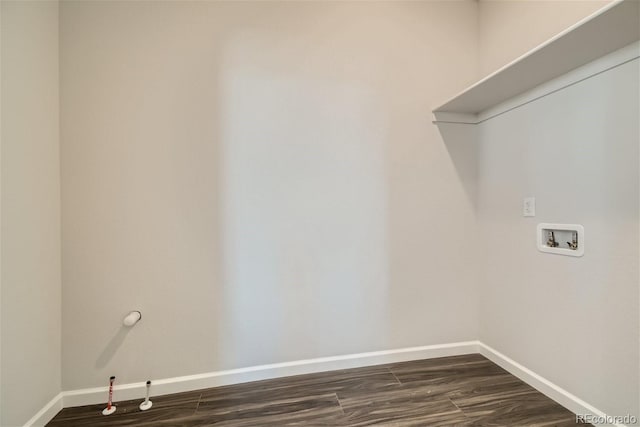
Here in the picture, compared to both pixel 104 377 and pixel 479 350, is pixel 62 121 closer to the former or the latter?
pixel 104 377

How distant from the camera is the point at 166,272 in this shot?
152 cm

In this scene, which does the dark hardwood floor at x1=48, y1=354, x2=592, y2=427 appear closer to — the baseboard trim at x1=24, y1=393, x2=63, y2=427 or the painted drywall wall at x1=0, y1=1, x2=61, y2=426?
the baseboard trim at x1=24, y1=393, x2=63, y2=427

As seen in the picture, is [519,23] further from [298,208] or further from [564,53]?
[298,208]

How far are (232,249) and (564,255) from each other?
181 cm

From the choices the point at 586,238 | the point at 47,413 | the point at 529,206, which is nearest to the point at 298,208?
the point at 529,206

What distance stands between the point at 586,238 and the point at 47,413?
277 centimetres

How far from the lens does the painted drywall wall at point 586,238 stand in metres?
1.13

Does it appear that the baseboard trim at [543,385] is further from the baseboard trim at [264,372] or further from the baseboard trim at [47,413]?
the baseboard trim at [47,413]

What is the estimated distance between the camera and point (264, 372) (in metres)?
1.62

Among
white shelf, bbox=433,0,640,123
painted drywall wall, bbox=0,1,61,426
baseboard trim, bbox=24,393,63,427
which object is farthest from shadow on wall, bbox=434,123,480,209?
baseboard trim, bbox=24,393,63,427

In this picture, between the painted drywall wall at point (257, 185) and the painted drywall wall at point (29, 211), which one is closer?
the painted drywall wall at point (29, 211)

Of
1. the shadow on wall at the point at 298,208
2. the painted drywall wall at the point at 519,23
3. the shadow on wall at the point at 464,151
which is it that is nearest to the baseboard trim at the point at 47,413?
the shadow on wall at the point at 298,208

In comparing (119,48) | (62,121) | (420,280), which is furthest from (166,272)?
(420,280)

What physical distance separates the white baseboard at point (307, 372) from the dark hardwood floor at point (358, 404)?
1.4 inches
